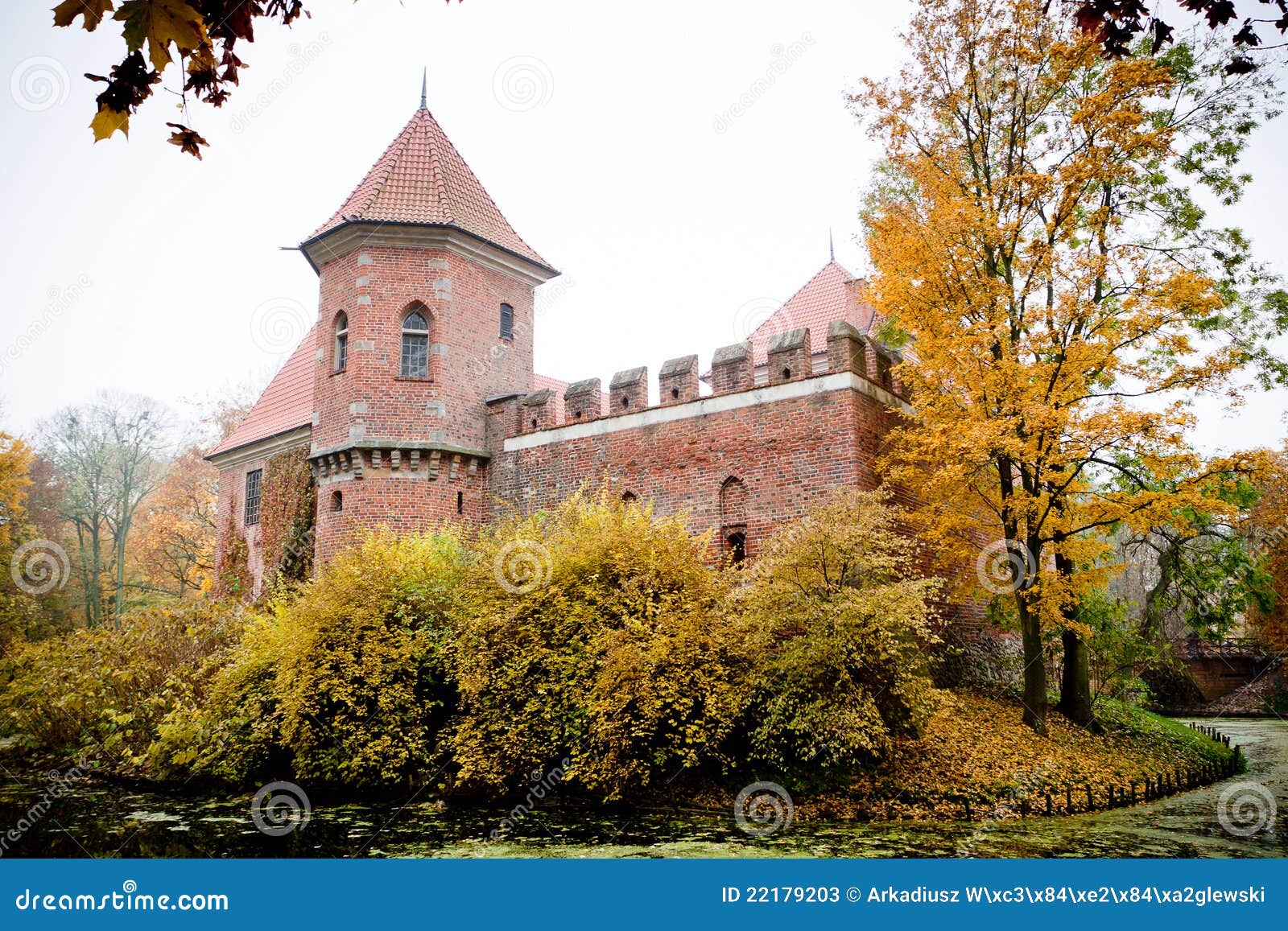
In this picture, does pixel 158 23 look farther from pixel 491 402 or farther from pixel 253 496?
pixel 253 496

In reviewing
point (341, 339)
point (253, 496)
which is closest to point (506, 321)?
point (341, 339)

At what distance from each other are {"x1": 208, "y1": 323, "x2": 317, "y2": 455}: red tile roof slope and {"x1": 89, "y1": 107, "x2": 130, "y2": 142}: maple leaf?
1837cm

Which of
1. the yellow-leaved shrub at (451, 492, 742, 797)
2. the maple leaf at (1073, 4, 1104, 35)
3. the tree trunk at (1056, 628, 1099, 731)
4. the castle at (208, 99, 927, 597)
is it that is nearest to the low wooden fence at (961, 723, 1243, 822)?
the tree trunk at (1056, 628, 1099, 731)

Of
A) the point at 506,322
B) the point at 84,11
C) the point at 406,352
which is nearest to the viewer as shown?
the point at 84,11

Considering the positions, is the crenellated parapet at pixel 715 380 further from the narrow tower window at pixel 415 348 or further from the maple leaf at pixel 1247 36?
the maple leaf at pixel 1247 36

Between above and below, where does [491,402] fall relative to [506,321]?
below

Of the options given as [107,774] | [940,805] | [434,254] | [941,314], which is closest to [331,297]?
[434,254]

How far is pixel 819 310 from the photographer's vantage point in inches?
880

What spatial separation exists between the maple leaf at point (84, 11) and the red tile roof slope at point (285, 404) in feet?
61.3

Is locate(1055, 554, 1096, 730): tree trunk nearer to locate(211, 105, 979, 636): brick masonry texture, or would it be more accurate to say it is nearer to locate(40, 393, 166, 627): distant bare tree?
locate(211, 105, 979, 636): brick masonry texture

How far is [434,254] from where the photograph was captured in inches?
715

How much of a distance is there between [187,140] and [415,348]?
14652mm

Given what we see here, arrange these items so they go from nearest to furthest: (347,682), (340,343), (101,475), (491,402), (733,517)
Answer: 1. (347,682)
2. (733,517)
3. (340,343)
4. (491,402)
5. (101,475)

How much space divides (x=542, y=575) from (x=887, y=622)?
4509 mm
